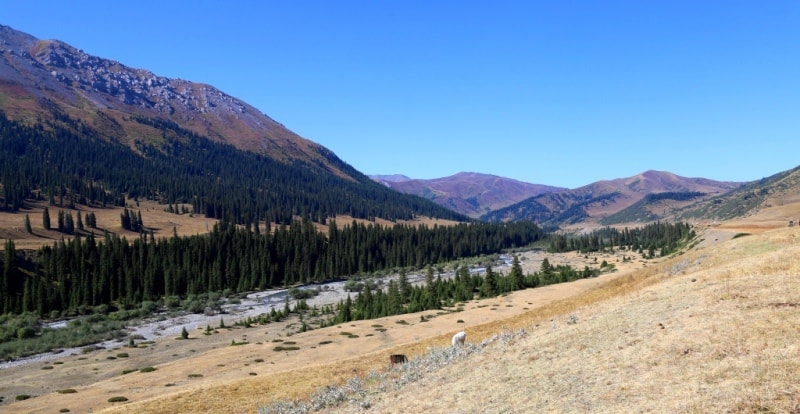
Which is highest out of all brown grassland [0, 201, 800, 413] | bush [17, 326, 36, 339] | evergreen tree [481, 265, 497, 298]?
brown grassland [0, 201, 800, 413]

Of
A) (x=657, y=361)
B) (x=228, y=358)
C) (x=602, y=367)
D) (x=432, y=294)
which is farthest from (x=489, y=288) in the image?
(x=657, y=361)

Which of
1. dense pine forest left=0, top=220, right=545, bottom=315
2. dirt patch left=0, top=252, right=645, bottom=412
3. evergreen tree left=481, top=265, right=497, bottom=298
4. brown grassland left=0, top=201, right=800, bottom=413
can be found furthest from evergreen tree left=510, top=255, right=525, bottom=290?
dense pine forest left=0, top=220, right=545, bottom=315

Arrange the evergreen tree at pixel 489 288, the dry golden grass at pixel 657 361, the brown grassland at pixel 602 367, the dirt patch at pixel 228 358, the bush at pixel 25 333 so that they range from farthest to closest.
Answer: the evergreen tree at pixel 489 288
the bush at pixel 25 333
the dirt patch at pixel 228 358
the brown grassland at pixel 602 367
the dry golden grass at pixel 657 361

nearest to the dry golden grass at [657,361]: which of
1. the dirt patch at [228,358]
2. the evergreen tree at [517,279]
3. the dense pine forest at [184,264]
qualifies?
the dirt patch at [228,358]

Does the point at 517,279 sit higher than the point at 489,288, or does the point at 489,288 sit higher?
the point at 517,279

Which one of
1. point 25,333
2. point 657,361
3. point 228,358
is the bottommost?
point 25,333

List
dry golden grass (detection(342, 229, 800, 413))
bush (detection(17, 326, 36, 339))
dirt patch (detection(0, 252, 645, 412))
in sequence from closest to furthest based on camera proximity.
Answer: dry golden grass (detection(342, 229, 800, 413)) < dirt patch (detection(0, 252, 645, 412)) < bush (detection(17, 326, 36, 339))

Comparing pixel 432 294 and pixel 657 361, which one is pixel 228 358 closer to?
pixel 432 294

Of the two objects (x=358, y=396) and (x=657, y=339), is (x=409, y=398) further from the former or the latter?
(x=657, y=339)

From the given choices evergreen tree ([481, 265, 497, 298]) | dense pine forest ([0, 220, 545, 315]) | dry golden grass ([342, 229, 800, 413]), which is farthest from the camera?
dense pine forest ([0, 220, 545, 315])

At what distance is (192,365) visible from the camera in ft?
146

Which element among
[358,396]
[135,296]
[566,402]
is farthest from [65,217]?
[566,402]

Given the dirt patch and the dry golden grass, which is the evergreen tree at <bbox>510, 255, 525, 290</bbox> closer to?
the dirt patch

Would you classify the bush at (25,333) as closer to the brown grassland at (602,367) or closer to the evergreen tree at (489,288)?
the brown grassland at (602,367)
